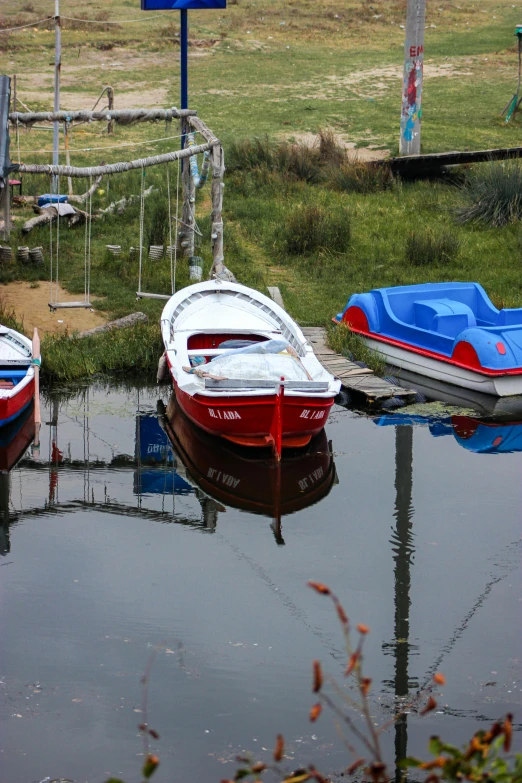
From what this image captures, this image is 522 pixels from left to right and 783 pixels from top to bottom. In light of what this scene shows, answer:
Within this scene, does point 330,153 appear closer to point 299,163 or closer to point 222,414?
point 299,163

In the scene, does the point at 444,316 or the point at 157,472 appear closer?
the point at 157,472

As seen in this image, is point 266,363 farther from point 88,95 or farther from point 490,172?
point 88,95

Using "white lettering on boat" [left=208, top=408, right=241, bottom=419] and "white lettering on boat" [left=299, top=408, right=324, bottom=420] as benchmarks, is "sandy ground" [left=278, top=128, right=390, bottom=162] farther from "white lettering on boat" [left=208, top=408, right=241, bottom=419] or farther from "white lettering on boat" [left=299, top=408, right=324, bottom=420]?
"white lettering on boat" [left=208, top=408, right=241, bottom=419]

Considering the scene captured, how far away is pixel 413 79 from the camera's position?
25641mm

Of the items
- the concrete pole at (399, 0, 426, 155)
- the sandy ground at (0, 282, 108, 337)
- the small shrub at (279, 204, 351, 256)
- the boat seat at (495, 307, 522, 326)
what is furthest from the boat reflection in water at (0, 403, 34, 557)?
the concrete pole at (399, 0, 426, 155)

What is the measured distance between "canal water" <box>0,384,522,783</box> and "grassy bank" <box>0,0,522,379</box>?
3.05 m

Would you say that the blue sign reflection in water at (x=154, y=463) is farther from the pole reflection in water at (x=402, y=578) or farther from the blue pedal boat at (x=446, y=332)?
the blue pedal boat at (x=446, y=332)

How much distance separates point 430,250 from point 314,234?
1999mm

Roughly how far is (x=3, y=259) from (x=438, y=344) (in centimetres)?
735

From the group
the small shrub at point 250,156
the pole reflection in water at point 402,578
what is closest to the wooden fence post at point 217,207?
the pole reflection in water at point 402,578

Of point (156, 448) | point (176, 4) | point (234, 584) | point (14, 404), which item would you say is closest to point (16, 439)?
point (14, 404)

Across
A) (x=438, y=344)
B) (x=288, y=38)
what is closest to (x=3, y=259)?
(x=438, y=344)

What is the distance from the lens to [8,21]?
43.9m

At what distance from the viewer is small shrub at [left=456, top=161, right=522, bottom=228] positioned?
2041 centimetres
